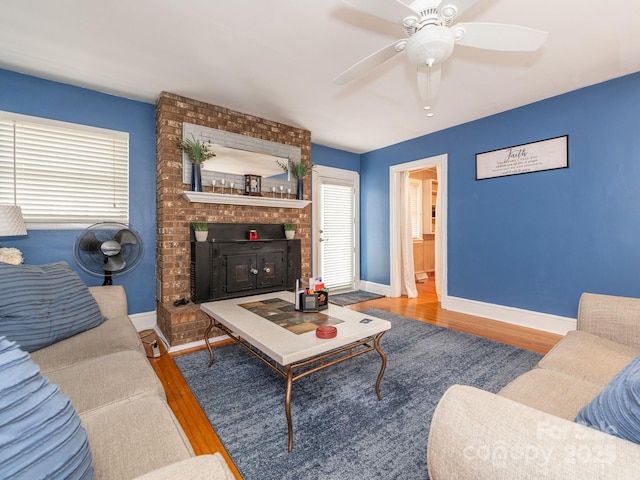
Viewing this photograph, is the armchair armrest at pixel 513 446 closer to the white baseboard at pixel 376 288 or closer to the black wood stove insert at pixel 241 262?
the black wood stove insert at pixel 241 262

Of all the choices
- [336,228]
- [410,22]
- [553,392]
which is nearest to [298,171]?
[336,228]

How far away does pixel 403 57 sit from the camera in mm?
2334

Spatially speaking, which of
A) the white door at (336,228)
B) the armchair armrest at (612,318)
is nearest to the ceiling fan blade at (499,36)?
the armchair armrest at (612,318)

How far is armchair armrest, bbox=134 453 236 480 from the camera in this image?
1.99ft

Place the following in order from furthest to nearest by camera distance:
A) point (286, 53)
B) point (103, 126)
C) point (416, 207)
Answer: point (416, 207) → point (103, 126) → point (286, 53)

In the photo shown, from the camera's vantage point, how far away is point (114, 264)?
100 inches

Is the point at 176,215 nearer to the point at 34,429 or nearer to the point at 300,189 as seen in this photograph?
the point at 300,189

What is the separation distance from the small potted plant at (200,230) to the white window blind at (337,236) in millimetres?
2141

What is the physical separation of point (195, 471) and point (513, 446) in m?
0.71

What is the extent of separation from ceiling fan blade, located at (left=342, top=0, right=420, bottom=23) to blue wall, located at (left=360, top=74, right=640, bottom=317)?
2.57 metres

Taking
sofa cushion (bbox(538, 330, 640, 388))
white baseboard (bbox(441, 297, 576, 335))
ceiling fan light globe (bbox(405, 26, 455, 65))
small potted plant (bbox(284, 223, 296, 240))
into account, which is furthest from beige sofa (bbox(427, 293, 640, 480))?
small potted plant (bbox(284, 223, 296, 240))

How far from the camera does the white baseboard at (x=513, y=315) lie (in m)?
3.04

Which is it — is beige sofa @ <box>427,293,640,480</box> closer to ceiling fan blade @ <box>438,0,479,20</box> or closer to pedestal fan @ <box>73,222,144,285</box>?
ceiling fan blade @ <box>438,0,479,20</box>

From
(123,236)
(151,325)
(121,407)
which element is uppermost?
(123,236)
